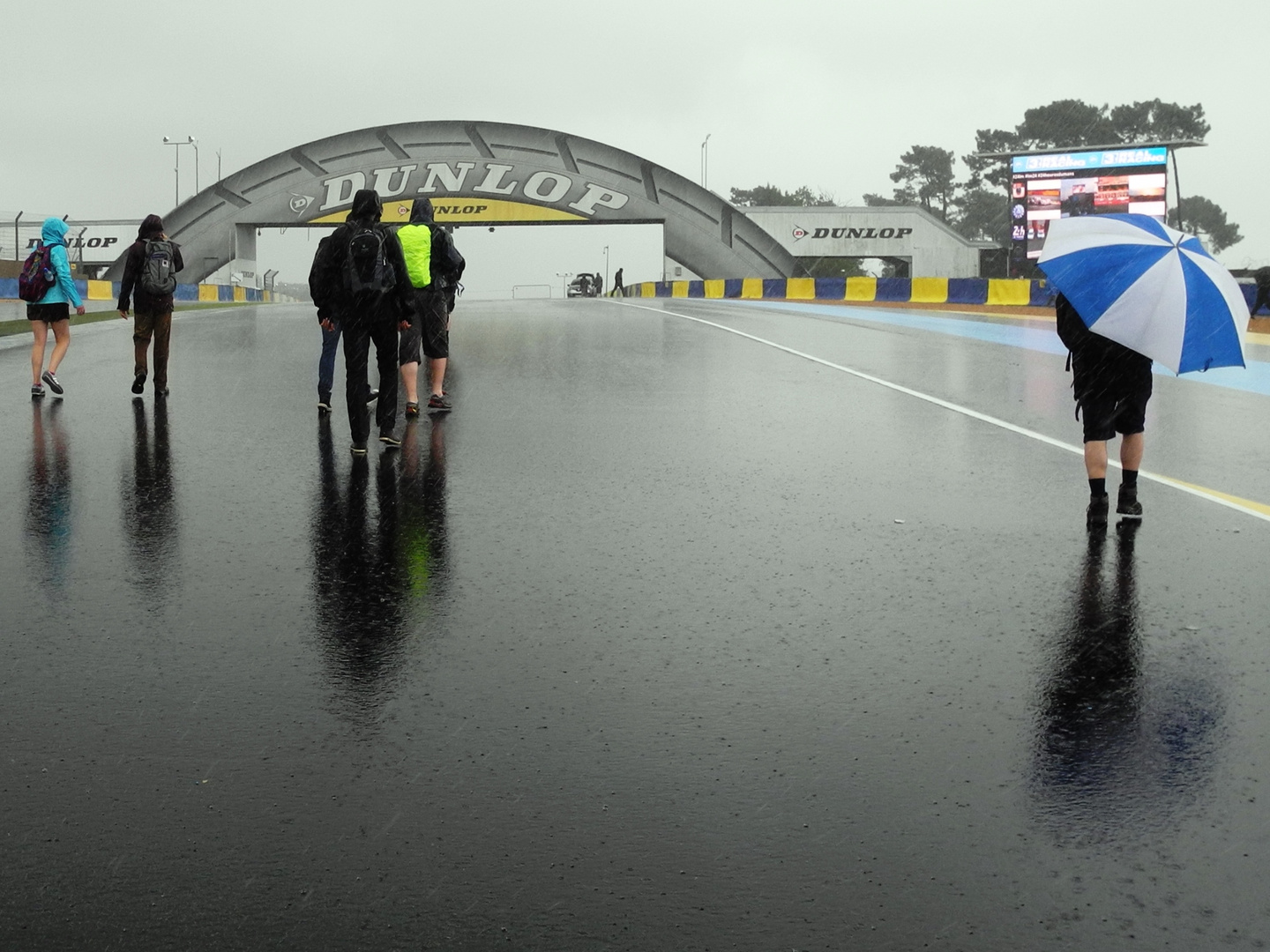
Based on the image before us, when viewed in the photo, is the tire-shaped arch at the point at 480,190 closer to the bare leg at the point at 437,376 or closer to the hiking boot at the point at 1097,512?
the bare leg at the point at 437,376

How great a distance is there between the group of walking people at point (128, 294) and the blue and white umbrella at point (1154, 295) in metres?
8.57

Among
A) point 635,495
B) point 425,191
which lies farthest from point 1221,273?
point 425,191

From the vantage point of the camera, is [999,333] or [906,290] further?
[906,290]

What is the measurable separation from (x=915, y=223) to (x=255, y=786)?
80.5 m

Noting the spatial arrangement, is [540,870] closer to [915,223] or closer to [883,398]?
[883,398]

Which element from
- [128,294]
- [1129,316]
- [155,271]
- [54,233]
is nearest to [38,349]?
[128,294]

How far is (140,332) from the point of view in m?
13.5

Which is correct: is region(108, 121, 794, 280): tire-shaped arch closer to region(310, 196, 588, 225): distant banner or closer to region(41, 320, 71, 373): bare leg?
region(310, 196, 588, 225): distant banner

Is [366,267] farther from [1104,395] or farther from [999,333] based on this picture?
[999,333]

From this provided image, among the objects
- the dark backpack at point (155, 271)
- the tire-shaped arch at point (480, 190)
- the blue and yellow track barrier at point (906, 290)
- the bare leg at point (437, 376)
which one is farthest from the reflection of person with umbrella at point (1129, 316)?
the tire-shaped arch at point (480, 190)

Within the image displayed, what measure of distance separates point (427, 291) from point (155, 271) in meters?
2.83

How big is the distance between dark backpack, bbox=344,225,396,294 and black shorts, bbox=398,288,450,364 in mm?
1818

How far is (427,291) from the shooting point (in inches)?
484

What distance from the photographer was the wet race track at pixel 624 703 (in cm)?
333
